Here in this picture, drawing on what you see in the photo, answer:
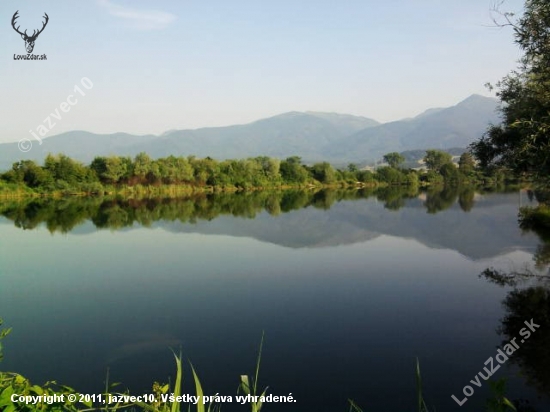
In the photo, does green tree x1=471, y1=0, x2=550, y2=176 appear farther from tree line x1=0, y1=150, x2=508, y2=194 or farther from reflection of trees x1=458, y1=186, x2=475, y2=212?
tree line x1=0, y1=150, x2=508, y2=194

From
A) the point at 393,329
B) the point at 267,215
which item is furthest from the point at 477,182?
the point at 393,329

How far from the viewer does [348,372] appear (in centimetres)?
795

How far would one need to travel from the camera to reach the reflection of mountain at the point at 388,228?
2212 centimetres

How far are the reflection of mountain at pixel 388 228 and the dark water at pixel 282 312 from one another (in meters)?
0.32

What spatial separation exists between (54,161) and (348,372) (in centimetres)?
6365

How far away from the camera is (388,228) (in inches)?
1131

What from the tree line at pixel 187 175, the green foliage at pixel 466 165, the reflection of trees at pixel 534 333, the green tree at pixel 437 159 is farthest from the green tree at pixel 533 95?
the green tree at pixel 437 159

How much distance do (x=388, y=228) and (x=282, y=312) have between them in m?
18.8

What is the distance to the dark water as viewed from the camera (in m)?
7.70

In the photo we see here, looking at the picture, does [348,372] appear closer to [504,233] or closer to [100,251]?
[100,251]

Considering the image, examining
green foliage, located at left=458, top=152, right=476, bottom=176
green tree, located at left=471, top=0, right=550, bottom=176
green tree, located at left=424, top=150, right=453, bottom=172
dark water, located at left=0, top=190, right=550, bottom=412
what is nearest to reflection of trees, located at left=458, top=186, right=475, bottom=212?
dark water, located at left=0, top=190, right=550, bottom=412

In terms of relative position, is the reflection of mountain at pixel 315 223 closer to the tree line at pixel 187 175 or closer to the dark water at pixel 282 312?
the dark water at pixel 282 312

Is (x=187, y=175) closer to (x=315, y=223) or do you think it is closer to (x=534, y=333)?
(x=315, y=223)

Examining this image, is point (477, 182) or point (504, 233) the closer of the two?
point (504, 233)
